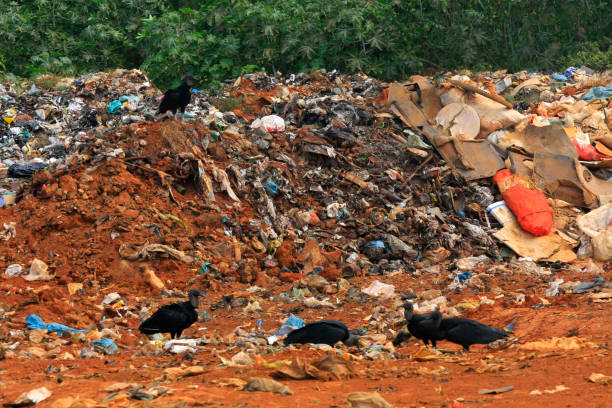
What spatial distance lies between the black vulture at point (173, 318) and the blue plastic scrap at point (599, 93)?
9.71 metres

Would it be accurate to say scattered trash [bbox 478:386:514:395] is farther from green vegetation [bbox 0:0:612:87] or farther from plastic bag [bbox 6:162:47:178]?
green vegetation [bbox 0:0:612:87]

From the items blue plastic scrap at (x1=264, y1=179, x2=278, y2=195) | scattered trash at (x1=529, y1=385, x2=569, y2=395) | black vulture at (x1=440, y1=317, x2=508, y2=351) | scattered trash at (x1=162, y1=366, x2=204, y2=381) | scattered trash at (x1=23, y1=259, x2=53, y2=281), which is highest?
scattered trash at (x1=529, y1=385, x2=569, y2=395)

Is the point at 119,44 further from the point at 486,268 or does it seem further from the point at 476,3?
the point at 486,268

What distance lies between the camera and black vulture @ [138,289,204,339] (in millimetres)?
5340

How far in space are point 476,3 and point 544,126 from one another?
23.3 feet

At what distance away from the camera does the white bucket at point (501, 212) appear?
9.19 metres

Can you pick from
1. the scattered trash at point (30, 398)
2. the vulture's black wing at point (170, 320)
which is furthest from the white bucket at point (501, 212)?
the scattered trash at point (30, 398)

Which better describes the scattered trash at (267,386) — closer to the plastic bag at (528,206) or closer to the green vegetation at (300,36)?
the plastic bag at (528,206)

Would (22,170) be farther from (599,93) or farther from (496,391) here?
(599,93)

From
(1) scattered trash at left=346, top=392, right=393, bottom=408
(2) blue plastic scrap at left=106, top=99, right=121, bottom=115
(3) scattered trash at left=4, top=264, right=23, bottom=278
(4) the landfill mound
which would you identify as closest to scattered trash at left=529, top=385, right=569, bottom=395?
(4) the landfill mound

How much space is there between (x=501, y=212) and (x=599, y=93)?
4859mm

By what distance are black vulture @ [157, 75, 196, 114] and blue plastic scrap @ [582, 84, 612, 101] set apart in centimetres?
732

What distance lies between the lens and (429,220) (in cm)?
904

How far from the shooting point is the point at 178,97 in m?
9.32
